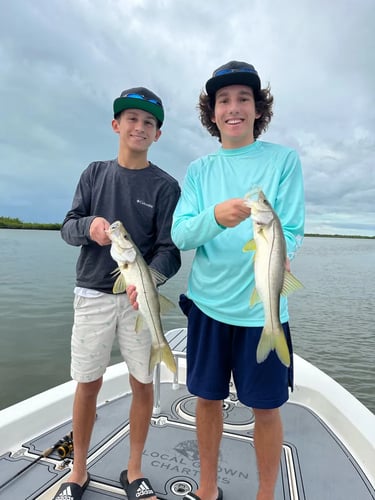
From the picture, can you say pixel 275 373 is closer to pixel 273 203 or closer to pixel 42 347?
pixel 273 203

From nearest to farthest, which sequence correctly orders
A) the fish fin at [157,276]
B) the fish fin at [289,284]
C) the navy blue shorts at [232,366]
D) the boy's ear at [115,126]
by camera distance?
the fish fin at [289,284] → the navy blue shorts at [232,366] → the fish fin at [157,276] → the boy's ear at [115,126]

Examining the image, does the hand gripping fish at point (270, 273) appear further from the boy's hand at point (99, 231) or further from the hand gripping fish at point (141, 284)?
the boy's hand at point (99, 231)

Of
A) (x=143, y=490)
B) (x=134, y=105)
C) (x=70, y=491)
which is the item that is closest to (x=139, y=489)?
(x=143, y=490)

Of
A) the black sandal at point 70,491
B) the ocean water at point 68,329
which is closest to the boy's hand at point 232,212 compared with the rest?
the black sandal at point 70,491

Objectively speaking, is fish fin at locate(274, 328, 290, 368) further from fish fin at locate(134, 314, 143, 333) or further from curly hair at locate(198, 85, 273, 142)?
curly hair at locate(198, 85, 273, 142)

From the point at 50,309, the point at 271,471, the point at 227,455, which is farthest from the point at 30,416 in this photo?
the point at 50,309

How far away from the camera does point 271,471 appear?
7.16 feet

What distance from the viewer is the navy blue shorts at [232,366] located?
83.9 inches

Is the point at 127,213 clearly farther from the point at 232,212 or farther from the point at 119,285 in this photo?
the point at 232,212

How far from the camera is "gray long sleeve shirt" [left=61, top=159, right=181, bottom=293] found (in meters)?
2.61

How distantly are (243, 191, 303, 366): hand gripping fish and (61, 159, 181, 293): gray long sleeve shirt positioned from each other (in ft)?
2.87

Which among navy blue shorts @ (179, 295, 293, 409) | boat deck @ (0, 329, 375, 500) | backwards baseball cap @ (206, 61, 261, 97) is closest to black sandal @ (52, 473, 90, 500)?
boat deck @ (0, 329, 375, 500)

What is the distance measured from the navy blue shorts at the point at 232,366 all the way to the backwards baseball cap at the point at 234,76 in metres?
1.47

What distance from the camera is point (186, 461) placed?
115 inches
